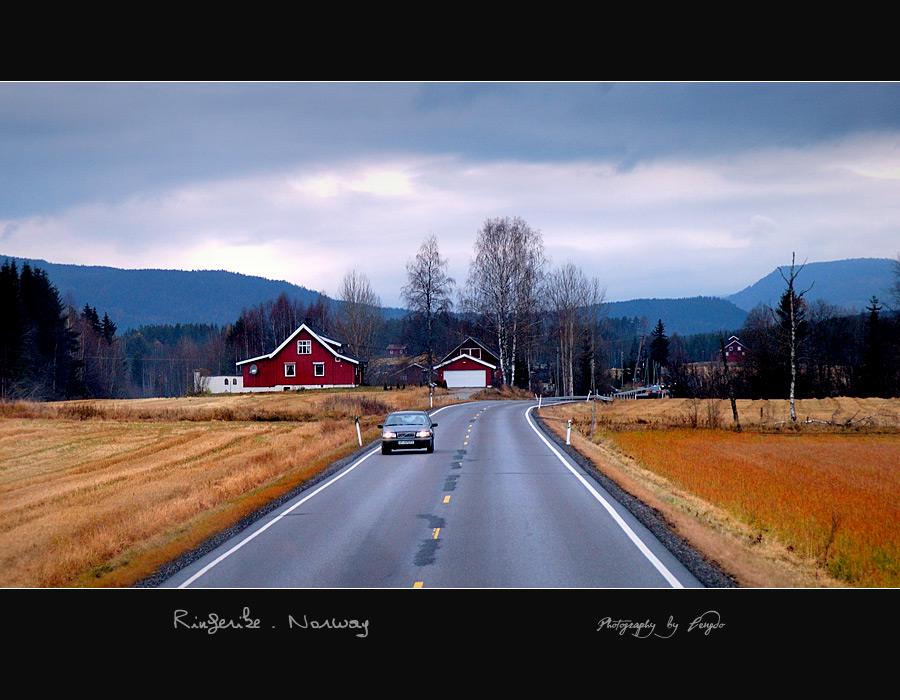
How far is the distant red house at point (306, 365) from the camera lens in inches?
3250

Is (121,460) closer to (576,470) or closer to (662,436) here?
(576,470)

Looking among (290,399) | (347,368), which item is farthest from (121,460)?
(347,368)

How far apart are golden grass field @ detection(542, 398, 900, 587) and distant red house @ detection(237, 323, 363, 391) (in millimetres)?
40955

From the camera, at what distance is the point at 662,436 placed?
37406mm

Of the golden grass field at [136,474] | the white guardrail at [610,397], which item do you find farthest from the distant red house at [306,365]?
the golden grass field at [136,474]

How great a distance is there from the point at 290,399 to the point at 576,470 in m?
49.6

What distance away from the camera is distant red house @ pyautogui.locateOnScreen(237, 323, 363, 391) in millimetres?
82562

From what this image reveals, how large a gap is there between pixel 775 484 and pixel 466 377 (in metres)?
71.8

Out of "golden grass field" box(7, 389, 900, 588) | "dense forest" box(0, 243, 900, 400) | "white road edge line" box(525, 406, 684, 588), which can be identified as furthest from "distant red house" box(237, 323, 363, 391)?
"white road edge line" box(525, 406, 684, 588)

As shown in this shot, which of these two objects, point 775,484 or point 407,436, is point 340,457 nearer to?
point 407,436

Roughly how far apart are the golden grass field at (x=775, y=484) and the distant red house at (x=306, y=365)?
4096cm

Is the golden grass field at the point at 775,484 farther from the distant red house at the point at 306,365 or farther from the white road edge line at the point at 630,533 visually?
the distant red house at the point at 306,365

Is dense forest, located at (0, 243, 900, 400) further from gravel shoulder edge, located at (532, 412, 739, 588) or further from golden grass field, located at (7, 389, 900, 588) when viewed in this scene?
gravel shoulder edge, located at (532, 412, 739, 588)

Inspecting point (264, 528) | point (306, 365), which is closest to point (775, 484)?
point (264, 528)
